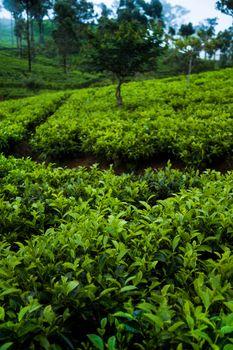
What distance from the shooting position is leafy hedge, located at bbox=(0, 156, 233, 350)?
1971 mm

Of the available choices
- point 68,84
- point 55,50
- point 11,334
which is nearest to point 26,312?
point 11,334

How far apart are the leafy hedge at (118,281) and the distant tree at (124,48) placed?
10531 mm

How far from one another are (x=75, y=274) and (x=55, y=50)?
6095cm

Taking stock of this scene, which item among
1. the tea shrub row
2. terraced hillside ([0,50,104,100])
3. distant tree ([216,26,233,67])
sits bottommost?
the tea shrub row

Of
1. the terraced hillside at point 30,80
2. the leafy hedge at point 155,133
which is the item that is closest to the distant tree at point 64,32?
the terraced hillside at point 30,80

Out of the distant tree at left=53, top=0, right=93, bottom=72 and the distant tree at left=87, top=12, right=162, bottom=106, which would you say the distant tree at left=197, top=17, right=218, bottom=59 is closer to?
the distant tree at left=87, top=12, right=162, bottom=106

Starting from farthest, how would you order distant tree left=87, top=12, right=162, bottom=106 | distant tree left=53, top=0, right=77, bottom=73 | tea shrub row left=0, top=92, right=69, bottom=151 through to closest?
1. distant tree left=53, top=0, right=77, bottom=73
2. distant tree left=87, top=12, right=162, bottom=106
3. tea shrub row left=0, top=92, right=69, bottom=151

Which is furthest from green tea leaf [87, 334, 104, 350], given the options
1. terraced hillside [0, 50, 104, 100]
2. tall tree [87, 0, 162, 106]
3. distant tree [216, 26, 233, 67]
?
distant tree [216, 26, 233, 67]

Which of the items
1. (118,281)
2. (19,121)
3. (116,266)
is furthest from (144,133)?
(118,281)

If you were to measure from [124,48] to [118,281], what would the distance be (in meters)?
12.2

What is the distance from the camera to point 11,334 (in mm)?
1980

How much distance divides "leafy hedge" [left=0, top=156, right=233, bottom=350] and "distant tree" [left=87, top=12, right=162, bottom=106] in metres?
10.5

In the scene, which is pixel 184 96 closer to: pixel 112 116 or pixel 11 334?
pixel 112 116

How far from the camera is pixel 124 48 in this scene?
43.6 ft
